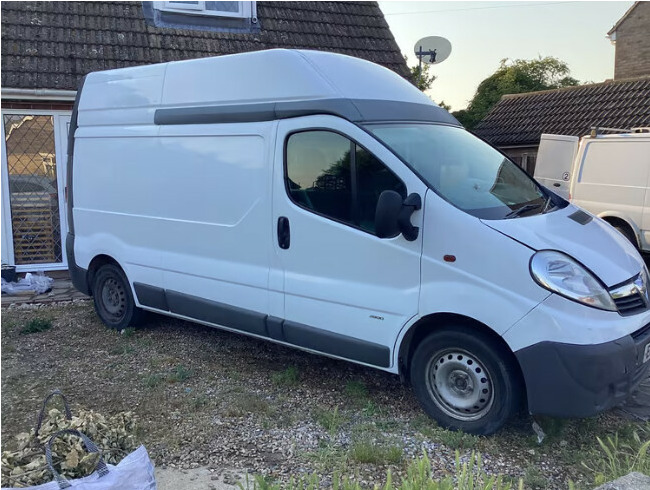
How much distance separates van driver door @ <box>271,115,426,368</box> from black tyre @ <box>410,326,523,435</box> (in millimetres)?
275

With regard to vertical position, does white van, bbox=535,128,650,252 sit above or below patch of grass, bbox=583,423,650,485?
above

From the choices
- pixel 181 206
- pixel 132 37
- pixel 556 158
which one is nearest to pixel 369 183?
pixel 181 206

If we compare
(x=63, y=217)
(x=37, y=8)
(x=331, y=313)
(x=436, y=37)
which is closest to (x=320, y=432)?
(x=331, y=313)

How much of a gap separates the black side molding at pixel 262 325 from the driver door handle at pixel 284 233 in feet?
2.05

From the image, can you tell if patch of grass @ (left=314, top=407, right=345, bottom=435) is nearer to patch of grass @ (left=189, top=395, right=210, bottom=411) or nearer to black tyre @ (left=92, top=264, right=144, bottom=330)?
patch of grass @ (left=189, top=395, right=210, bottom=411)

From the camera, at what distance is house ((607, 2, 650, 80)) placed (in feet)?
89.7

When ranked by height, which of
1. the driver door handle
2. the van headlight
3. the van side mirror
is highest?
the van side mirror

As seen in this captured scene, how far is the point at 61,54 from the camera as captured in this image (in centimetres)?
890

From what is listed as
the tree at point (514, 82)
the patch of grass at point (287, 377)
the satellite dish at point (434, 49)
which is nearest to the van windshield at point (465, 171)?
the patch of grass at point (287, 377)

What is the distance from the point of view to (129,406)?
4.49 meters

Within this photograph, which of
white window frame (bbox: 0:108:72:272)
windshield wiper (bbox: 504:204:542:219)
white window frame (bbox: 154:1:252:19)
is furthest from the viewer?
white window frame (bbox: 154:1:252:19)

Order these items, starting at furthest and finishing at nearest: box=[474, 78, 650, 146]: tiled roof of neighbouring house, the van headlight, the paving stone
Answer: box=[474, 78, 650, 146]: tiled roof of neighbouring house
the van headlight
the paving stone

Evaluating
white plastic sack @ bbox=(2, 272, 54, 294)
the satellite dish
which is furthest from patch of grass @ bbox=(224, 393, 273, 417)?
the satellite dish

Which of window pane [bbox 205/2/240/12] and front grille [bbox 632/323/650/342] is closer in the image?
front grille [bbox 632/323/650/342]
